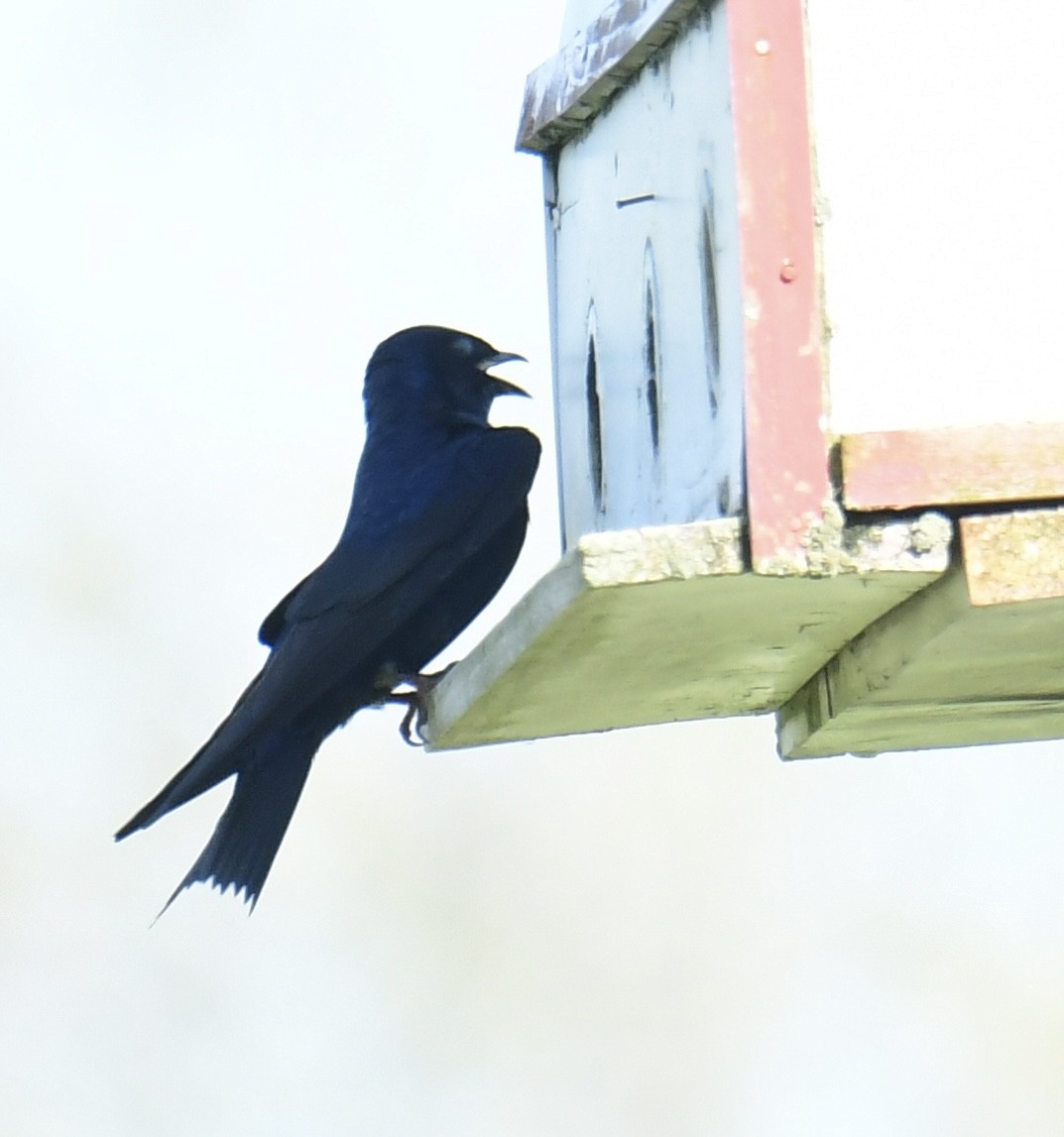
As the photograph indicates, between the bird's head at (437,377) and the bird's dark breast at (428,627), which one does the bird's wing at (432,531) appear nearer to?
the bird's dark breast at (428,627)

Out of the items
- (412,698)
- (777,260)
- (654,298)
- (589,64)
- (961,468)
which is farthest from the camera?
(412,698)

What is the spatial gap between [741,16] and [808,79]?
7 centimetres

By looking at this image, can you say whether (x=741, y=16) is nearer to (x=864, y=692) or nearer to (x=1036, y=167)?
(x=1036, y=167)

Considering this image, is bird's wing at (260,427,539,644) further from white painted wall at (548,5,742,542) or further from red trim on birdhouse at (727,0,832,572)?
red trim on birdhouse at (727,0,832,572)

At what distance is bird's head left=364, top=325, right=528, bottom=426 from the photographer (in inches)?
130

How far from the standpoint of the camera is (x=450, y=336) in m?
3.42

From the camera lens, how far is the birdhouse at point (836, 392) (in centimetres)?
158

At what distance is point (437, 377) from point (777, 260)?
66.7 inches

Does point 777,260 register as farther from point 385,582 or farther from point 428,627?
point 428,627

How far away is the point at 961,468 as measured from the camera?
157cm

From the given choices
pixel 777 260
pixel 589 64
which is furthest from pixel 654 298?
pixel 777 260

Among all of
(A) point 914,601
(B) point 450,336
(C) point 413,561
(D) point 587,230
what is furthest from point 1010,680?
(B) point 450,336

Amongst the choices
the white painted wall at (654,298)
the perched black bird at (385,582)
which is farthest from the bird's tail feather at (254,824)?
the white painted wall at (654,298)

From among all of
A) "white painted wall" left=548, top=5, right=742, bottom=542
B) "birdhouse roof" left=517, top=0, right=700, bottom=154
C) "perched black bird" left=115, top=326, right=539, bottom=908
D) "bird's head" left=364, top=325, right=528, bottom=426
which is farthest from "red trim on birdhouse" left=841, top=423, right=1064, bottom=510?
"bird's head" left=364, top=325, right=528, bottom=426
